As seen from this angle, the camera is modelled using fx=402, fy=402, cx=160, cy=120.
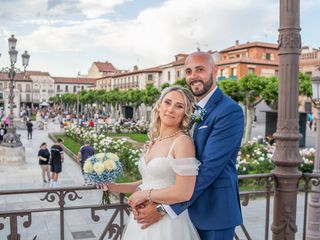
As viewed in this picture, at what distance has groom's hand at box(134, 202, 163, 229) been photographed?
2643 mm

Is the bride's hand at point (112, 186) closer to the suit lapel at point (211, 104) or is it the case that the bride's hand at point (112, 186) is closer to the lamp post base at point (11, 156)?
the suit lapel at point (211, 104)

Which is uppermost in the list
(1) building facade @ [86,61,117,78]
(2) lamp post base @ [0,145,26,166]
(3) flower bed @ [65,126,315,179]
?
(1) building facade @ [86,61,117,78]

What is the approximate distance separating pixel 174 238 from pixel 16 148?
696 inches

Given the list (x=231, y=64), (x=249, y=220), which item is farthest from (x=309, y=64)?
(x=249, y=220)

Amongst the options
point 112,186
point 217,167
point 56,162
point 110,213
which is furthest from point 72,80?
point 217,167

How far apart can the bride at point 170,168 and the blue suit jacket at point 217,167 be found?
0.25 feet

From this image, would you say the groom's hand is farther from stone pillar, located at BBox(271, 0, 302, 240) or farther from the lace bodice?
stone pillar, located at BBox(271, 0, 302, 240)

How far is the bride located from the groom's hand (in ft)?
0.07

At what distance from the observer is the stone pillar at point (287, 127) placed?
3838 millimetres

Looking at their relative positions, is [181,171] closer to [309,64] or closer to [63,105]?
[309,64]

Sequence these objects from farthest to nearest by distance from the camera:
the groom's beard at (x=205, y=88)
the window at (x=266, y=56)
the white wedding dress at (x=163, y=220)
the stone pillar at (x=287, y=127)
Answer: the window at (x=266, y=56) < the stone pillar at (x=287, y=127) < the groom's beard at (x=205, y=88) < the white wedding dress at (x=163, y=220)

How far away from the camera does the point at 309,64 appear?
43.9 metres

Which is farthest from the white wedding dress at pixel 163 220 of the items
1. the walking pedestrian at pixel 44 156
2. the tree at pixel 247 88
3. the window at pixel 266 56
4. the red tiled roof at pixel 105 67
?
the red tiled roof at pixel 105 67

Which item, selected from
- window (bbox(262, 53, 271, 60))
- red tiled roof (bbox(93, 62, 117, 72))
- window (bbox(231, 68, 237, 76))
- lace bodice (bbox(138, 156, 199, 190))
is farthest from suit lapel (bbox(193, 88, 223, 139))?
red tiled roof (bbox(93, 62, 117, 72))
